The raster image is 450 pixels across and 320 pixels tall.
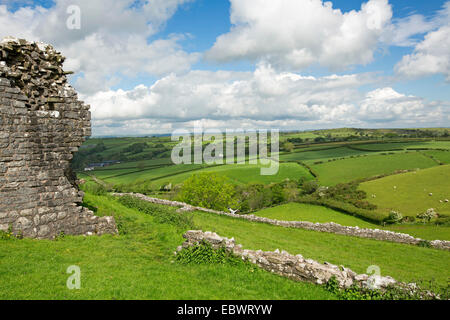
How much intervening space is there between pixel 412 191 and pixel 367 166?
2242cm

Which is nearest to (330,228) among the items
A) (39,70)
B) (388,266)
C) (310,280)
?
(388,266)

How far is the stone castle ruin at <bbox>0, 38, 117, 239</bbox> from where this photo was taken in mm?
9070

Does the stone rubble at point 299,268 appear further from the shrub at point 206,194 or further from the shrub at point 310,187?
the shrub at point 310,187

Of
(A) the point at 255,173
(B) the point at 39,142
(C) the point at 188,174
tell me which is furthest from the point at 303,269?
(A) the point at 255,173

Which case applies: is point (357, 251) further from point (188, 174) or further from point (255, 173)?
point (255, 173)

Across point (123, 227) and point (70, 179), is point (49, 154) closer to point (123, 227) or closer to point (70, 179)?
point (70, 179)

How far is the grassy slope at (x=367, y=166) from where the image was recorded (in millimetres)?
59847

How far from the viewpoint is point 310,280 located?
803 cm

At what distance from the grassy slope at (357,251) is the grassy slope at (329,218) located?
11.3 m

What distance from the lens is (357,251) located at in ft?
51.8

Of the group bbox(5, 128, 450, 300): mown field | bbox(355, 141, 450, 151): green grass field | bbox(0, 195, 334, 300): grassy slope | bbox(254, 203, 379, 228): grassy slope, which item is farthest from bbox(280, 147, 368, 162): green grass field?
bbox(0, 195, 334, 300): grassy slope

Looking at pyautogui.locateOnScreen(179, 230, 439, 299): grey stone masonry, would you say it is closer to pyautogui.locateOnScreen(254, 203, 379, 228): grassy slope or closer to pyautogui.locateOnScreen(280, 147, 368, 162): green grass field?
pyautogui.locateOnScreen(254, 203, 379, 228): grassy slope

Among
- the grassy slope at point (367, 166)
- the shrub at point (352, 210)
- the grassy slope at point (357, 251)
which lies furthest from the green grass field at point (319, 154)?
the grassy slope at point (357, 251)
